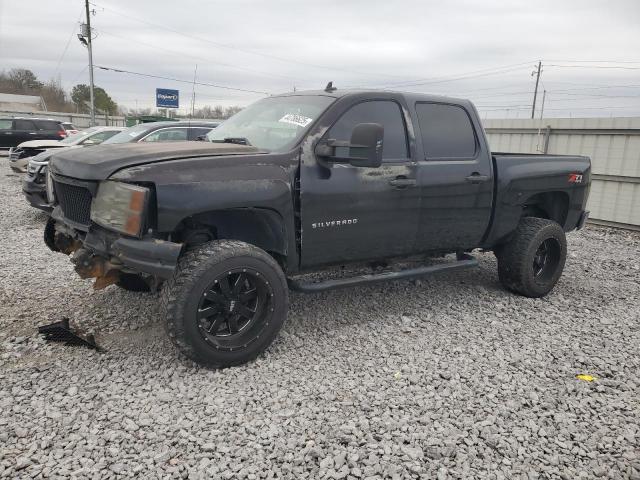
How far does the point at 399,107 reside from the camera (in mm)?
4285

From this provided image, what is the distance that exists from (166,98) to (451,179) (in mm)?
28424

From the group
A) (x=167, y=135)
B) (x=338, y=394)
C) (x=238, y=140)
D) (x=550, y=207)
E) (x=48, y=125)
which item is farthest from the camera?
(x=48, y=125)

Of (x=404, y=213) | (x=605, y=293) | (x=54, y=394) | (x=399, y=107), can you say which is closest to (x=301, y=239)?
(x=404, y=213)

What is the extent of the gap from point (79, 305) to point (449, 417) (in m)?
3.27

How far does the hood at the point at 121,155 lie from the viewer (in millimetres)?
3182

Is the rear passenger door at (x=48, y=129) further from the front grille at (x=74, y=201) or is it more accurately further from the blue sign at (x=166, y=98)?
the front grille at (x=74, y=201)

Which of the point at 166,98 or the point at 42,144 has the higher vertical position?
the point at 166,98

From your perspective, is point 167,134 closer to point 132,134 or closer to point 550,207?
point 132,134

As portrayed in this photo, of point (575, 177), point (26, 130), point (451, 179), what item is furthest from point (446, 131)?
point (26, 130)

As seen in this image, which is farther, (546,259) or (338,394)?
(546,259)

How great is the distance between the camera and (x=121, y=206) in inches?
121

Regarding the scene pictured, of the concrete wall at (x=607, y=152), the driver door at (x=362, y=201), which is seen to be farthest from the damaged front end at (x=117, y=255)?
the concrete wall at (x=607, y=152)

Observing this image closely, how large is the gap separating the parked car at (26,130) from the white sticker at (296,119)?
18636 mm

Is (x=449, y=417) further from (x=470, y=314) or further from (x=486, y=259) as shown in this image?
(x=486, y=259)
